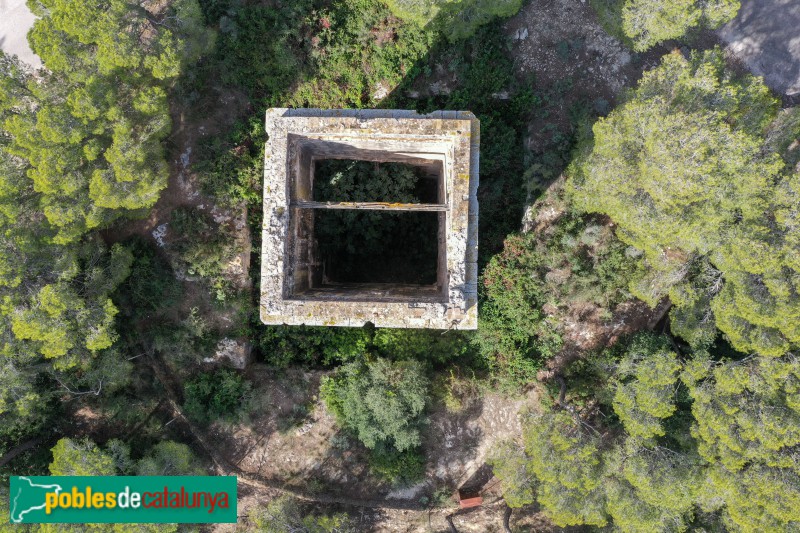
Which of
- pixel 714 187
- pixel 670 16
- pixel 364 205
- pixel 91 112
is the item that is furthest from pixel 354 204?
pixel 670 16

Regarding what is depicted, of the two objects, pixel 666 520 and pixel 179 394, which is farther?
pixel 179 394

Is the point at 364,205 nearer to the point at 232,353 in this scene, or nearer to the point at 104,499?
the point at 232,353

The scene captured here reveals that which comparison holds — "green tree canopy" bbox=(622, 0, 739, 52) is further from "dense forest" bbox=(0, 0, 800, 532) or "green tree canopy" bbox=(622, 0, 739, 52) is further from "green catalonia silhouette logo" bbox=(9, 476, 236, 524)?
"green catalonia silhouette logo" bbox=(9, 476, 236, 524)

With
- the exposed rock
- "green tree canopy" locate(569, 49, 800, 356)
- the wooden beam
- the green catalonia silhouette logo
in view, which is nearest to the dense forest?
"green tree canopy" locate(569, 49, 800, 356)

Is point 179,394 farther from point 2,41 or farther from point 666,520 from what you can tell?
point 666,520

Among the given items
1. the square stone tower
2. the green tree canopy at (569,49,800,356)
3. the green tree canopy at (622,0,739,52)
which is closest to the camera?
the square stone tower

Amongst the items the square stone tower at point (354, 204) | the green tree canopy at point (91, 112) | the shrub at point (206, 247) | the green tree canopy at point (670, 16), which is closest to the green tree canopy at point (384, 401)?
the square stone tower at point (354, 204)

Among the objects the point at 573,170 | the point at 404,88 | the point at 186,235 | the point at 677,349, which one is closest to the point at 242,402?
the point at 186,235
